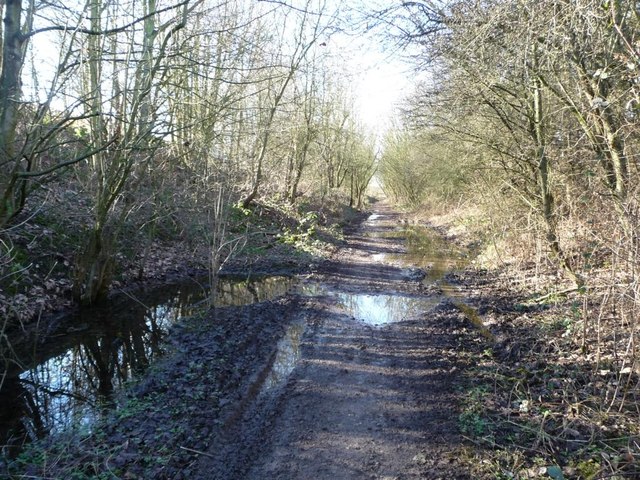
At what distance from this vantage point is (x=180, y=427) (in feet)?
15.1

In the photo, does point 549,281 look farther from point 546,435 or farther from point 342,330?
point 546,435

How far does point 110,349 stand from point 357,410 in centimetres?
485

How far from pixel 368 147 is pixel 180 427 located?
45157mm

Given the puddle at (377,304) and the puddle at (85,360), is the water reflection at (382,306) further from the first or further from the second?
the puddle at (85,360)

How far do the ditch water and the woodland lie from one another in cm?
103

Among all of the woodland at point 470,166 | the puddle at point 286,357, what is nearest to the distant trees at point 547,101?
the woodland at point 470,166

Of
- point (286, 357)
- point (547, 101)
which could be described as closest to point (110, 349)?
point (286, 357)

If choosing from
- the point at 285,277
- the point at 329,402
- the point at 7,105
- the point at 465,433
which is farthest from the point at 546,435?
the point at 285,277

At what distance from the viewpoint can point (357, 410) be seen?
17.0 feet

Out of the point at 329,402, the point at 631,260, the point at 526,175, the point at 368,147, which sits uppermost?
the point at 368,147

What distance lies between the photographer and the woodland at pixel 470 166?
4520 millimetres

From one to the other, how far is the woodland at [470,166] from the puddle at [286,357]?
7.96ft

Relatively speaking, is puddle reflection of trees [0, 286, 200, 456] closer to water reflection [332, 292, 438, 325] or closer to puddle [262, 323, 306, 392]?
puddle [262, 323, 306, 392]

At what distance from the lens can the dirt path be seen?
413 centimetres
